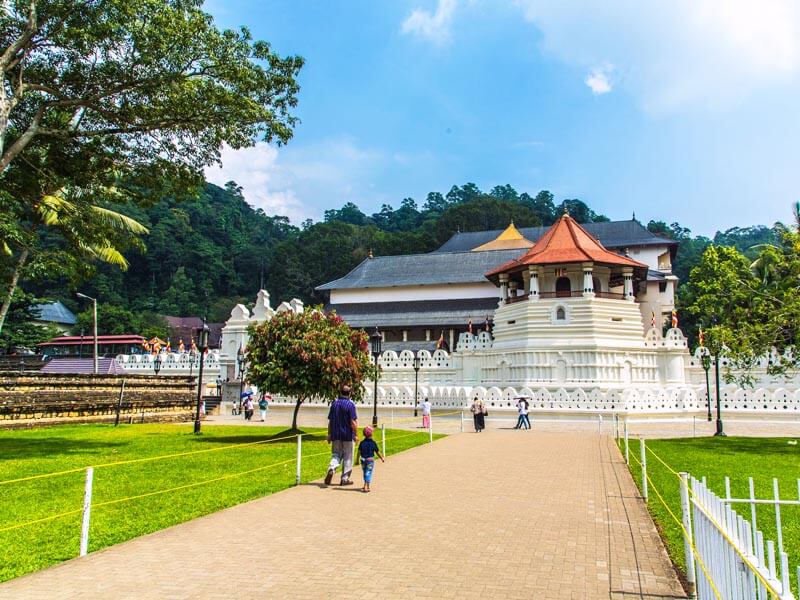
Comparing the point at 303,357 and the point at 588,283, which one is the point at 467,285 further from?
the point at 303,357

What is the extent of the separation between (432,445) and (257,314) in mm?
30867

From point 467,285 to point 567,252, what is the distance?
15.6 meters

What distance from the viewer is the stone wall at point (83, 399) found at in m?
22.2

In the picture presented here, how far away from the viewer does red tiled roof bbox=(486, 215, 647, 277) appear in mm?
36375

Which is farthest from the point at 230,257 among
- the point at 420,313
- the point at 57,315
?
the point at 420,313

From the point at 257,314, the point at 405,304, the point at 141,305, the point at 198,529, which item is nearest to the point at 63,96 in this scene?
the point at 198,529

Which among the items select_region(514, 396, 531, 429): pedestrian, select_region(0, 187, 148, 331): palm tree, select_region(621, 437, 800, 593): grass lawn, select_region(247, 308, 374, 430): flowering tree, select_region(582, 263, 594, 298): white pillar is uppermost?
select_region(582, 263, 594, 298): white pillar

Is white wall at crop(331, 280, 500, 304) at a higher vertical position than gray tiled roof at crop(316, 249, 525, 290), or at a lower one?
lower

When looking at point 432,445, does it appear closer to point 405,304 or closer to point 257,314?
point 257,314

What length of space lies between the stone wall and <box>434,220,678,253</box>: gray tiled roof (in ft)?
151

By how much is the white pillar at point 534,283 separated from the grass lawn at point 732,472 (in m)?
17.0

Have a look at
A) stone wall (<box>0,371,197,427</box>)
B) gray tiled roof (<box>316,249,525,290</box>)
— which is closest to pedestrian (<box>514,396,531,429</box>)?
stone wall (<box>0,371,197,427</box>)

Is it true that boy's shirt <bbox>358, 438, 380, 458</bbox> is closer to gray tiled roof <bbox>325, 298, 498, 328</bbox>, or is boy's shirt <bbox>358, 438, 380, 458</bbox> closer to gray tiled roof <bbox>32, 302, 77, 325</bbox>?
Answer: gray tiled roof <bbox>325, 298, 498, 328</bbox>

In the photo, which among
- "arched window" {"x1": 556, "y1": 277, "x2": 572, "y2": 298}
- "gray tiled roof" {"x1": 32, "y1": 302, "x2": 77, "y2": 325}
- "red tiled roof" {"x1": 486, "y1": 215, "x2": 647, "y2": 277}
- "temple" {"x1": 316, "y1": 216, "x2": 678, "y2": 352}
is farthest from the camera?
"gray tiled roof" {"x1": 32, "y1": 302, "x2": 77, "y2": 325}
